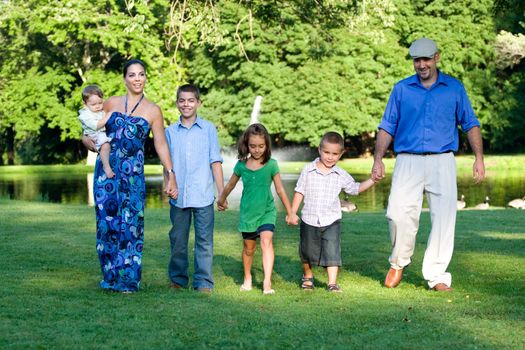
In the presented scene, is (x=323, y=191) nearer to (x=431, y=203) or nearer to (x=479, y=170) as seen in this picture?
(x=431, y=203)

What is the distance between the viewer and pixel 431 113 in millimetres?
9094

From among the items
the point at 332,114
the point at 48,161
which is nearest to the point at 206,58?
the point at 332,114

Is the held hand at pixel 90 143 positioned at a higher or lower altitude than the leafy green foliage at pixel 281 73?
lower

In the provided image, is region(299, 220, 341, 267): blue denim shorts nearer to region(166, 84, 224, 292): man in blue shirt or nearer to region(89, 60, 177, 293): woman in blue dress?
region(166, 84, 224, 292): man in blue shirt

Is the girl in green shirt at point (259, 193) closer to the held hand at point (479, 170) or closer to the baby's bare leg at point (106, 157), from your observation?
the baby's bare leg at point (106, 157)

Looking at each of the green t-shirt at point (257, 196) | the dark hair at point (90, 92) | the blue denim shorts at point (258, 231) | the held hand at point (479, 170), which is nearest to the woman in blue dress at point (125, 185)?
the dark hair at point (90, 92)

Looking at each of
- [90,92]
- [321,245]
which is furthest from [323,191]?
[90,92]

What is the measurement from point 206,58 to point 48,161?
13.4 m

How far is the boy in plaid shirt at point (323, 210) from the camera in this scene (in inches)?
361

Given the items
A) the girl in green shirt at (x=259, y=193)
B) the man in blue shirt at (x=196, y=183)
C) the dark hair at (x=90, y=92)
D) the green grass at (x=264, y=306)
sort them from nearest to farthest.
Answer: the green grass at (x=264, y=306), the girl in green shirt at (x=259, y=193), the man in blue shirt at (x=196, y=183), the dark hair at (x=90, y=92)

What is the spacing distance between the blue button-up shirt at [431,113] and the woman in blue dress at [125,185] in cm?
222

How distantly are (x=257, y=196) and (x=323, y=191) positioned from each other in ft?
2.04

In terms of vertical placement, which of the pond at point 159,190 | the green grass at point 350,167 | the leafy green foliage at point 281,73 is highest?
the leafy green foliage at point 281,73

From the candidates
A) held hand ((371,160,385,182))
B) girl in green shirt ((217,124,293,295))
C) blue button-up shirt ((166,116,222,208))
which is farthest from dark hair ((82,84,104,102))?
held hand ((371,160,385,182))
